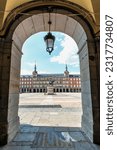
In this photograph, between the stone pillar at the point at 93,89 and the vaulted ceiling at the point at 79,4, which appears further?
the vaulted ceiling at the point at 79,4

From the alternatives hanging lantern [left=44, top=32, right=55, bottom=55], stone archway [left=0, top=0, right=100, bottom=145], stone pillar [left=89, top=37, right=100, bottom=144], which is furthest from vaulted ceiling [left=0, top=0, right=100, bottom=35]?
hanging lantern [left=44, top=32, right=55, bottom=55]

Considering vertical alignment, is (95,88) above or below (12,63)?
below

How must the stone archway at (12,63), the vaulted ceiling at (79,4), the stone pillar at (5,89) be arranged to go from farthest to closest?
the vaulted ceiling at (79,4) < the stone archway at (12,63) < the stone pillar at (5,89)

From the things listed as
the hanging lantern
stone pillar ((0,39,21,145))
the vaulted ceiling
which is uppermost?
the vaulted ceiling

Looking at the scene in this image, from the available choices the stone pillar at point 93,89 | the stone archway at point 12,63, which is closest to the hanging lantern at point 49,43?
the stone archway at point 12,63

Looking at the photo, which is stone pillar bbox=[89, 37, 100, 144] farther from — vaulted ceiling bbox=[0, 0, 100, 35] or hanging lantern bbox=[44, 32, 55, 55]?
hanging lantern bbox=[44, 32, 55, 55]

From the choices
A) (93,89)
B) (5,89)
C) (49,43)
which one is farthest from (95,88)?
(5,89)

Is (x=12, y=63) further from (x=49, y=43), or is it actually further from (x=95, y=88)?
(x=95, y=88)

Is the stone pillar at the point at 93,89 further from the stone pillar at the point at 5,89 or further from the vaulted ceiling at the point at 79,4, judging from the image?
the stone pillar at the point at 5,89

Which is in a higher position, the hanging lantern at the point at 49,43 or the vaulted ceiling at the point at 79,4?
the vaulted ceiling at the point at 79,4

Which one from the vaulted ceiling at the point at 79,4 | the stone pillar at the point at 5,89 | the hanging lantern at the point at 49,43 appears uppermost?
the vaulted ceiling at the point at 79,4

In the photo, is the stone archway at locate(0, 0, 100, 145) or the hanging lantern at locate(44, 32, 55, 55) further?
the hanging lantern at locate(44, 32, 55, 55)

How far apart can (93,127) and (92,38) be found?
3.22 meters

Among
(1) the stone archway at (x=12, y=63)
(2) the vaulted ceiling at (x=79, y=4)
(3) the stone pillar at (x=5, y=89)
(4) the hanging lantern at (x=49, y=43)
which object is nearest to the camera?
(3) the stone pillar at (x=5, y=89)
